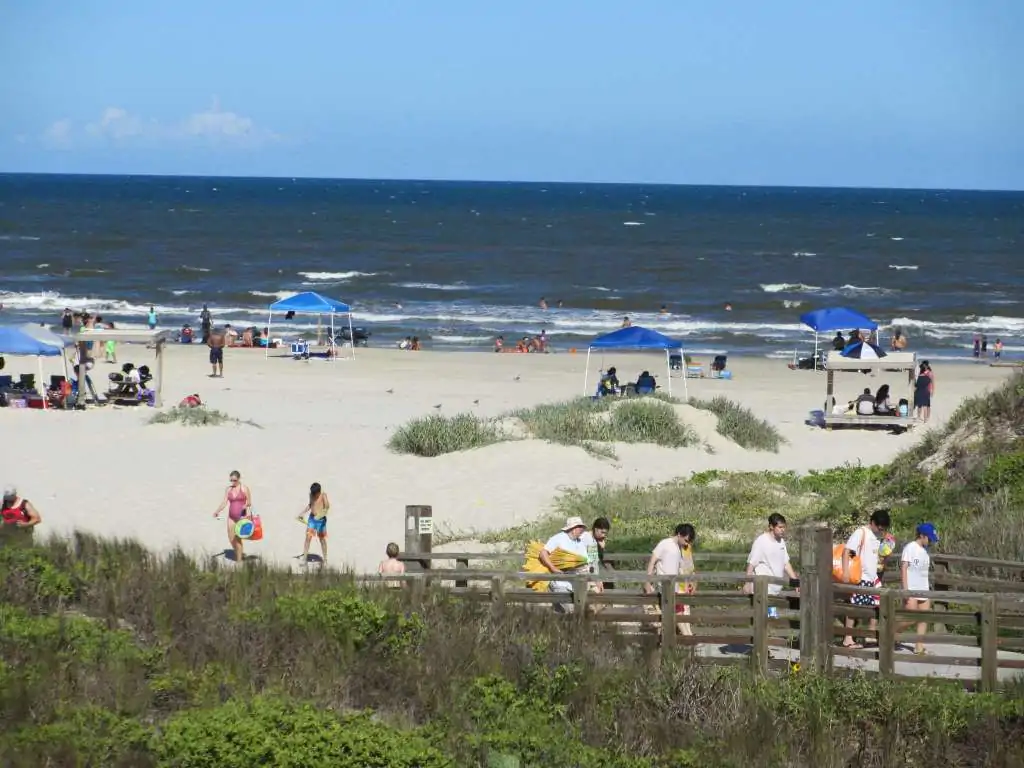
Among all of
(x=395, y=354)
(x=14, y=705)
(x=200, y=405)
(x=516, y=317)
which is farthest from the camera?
(x=516, y=317)

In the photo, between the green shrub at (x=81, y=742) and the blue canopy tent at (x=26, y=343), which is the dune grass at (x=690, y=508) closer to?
the green shrub at (x=81, y=742)

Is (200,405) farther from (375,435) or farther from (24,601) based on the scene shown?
(24,601)

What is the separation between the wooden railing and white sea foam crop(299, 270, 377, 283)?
5246cm

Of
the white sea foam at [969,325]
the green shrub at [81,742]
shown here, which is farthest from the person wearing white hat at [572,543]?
the white sea foam at [969,325]

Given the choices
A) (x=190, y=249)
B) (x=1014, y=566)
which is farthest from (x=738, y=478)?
(x=190, y=249)

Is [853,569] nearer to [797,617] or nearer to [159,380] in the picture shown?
[797,617]

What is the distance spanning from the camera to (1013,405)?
50.2 feet

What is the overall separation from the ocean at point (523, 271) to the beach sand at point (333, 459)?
40.3 feet

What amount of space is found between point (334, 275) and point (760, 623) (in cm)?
5575

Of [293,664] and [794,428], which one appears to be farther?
[794,428]

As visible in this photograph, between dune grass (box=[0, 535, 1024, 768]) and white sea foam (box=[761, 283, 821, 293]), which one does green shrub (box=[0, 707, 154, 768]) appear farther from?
white sea foam (box=[761, 283, 821, 293])

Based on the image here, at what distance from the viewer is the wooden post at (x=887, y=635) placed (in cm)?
921

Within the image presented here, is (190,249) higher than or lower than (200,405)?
higher

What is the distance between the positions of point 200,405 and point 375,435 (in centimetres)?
386
